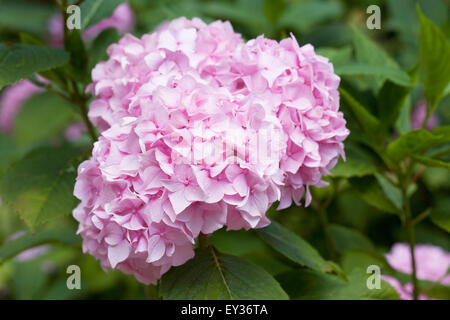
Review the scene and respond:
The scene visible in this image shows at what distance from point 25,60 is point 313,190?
0.66m

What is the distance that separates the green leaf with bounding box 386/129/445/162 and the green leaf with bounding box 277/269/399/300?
0.75ft

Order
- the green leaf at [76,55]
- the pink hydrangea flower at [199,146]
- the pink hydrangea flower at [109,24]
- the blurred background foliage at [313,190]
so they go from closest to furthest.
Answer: the pink hydrangea flower at [199,146]
the green leaf at [76,55]
the blurred background foliage at [313,190]
the pink hydrangea flower at [109,24]

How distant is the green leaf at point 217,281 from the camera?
0.89 metres

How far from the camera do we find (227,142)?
82 centimetres

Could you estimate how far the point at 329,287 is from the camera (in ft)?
3.50

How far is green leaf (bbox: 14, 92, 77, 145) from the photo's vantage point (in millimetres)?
1506

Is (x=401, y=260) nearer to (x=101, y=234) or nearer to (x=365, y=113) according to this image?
(x=365, y=113)

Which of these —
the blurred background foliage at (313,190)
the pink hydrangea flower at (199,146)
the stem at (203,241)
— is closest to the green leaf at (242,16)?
the blurred background foliage at (313,190)

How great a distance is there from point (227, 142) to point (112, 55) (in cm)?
33

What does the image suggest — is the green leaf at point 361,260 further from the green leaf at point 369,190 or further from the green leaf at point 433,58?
the green leaf at point 433,58

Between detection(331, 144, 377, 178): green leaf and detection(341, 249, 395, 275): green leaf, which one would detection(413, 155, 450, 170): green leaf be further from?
detection(341, 249, 395, 275): green leaf

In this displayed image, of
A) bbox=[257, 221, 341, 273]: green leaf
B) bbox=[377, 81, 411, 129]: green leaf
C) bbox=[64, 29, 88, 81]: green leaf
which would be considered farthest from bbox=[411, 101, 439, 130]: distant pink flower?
bbox=[64, 29, 88, 81]: green leaf

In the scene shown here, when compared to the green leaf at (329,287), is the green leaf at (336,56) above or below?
above

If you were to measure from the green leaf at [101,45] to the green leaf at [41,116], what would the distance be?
1.01 ft
